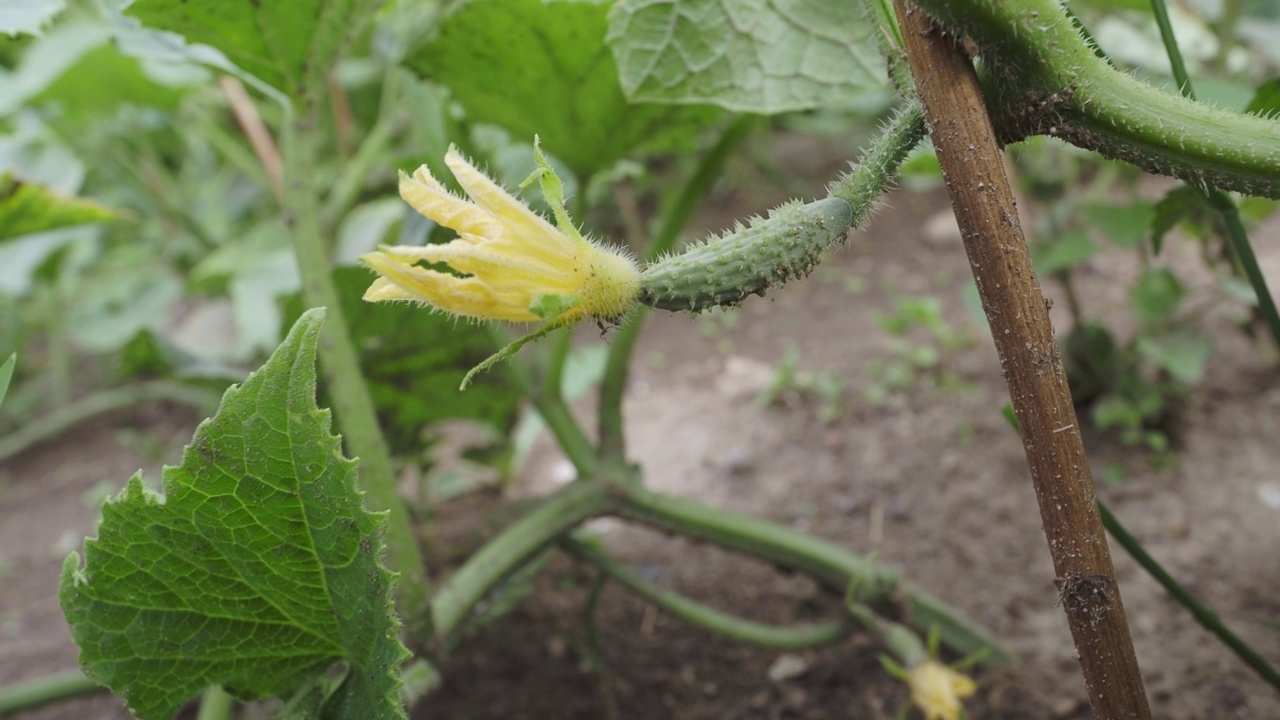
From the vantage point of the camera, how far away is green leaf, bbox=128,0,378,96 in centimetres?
80

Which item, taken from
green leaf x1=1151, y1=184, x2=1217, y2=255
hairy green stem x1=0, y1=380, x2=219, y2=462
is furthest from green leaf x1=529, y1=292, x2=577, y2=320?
hairy green stem x1=0, y1=380, x2=219, y2=462

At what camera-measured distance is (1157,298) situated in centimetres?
137

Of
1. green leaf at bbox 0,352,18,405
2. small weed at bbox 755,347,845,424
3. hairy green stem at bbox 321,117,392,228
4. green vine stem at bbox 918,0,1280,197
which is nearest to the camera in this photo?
green vine stem at bbox 918,0,1280,197

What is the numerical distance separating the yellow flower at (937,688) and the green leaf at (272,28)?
0.83 meters

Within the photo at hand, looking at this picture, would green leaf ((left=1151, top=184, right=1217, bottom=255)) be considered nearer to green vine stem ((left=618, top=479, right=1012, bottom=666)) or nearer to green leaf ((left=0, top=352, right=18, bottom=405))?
green vine stem ((left=618, top=479, right=1012, bottom=666))

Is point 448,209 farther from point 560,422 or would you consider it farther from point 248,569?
point 560,422

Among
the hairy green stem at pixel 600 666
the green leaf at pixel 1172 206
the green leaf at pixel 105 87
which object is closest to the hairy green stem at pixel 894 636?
the hairy green stem at pixel 600 666

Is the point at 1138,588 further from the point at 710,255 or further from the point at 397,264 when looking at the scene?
the point at 397,264

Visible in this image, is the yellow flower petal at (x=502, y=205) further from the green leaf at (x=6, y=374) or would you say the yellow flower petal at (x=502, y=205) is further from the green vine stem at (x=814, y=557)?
the green vine stem at (x=814, y=557)

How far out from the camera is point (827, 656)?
3.65ft

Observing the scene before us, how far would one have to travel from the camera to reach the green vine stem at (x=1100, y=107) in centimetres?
45

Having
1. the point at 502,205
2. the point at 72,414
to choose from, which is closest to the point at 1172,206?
the point at 502,205

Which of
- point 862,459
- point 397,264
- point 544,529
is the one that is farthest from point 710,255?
point 862,459

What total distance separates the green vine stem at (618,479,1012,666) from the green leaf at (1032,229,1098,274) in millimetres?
539
